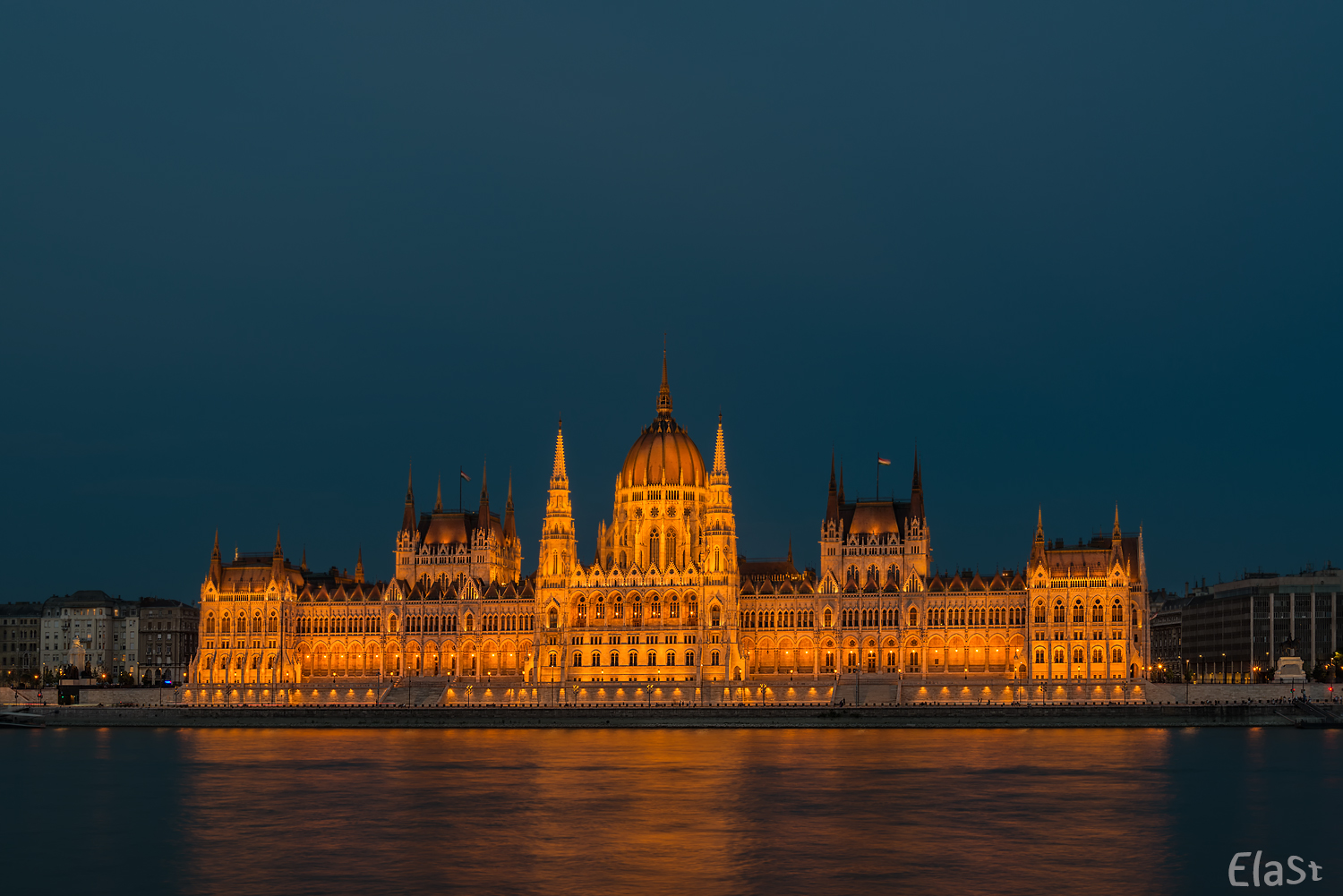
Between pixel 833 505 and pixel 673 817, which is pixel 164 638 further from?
pixel 673 817

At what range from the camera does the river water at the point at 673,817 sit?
5278 centimetres

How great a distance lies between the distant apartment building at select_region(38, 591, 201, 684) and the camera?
186 m

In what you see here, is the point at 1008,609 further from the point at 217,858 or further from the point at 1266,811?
the point at 217,858

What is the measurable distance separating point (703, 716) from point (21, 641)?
346ft

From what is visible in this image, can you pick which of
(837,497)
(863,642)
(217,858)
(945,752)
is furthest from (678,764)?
(837,497)

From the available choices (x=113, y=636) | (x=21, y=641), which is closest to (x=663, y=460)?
(x=113, y=636)

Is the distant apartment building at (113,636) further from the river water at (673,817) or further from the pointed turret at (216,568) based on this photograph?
the river water at (673,817)

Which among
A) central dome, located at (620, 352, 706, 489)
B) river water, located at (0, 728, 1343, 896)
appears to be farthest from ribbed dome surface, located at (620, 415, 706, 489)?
river water, located at (0, 728, 1343, 896)

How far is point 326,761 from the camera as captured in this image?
3561 inches

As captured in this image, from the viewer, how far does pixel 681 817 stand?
212 feet

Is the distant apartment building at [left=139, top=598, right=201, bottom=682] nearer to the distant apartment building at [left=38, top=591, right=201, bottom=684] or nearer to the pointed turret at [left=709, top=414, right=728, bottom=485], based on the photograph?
the distant apartment building at [left=38, top=591, right=201, bottom=684]

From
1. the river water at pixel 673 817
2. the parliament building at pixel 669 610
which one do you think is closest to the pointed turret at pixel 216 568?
the parliament building at pixel 669 610

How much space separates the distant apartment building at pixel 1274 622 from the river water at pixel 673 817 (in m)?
66.5

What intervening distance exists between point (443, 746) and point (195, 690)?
52274 millimetres
